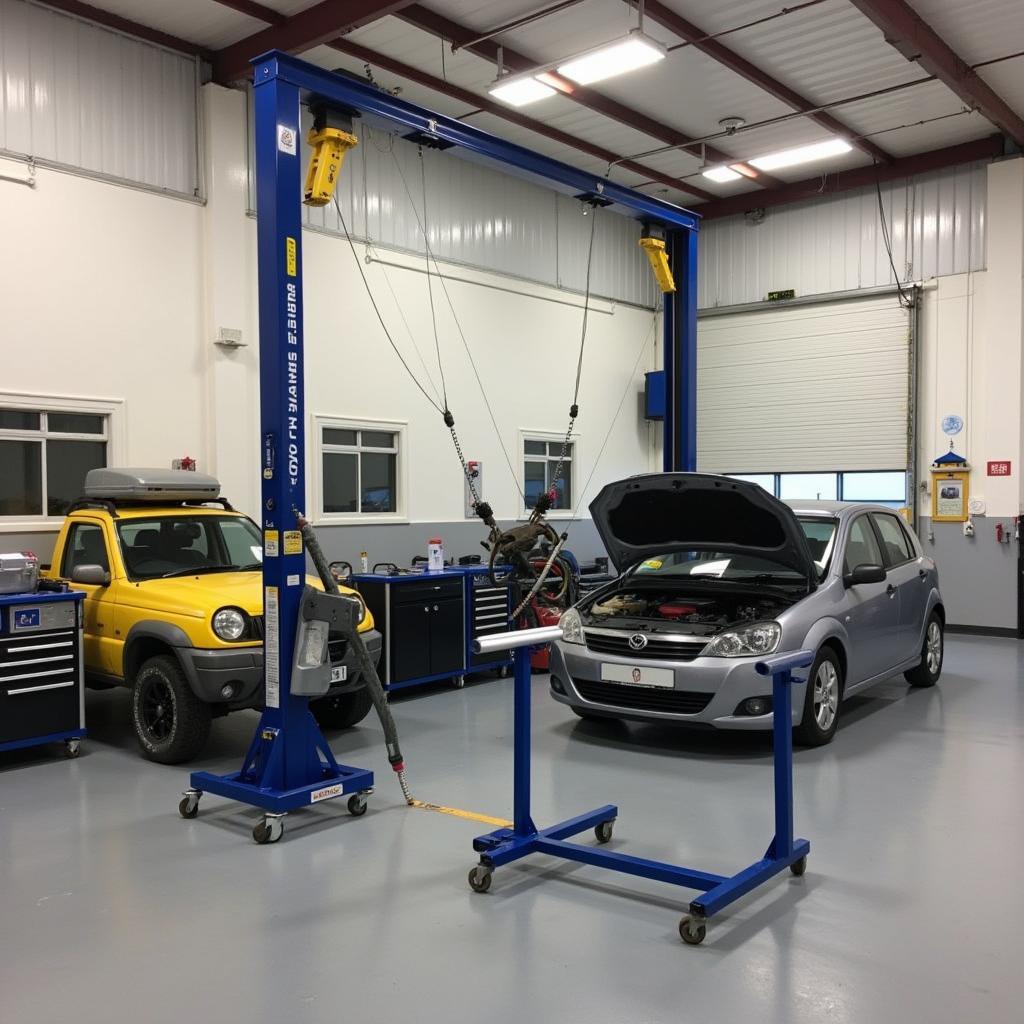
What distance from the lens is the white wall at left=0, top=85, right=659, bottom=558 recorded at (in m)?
6.92

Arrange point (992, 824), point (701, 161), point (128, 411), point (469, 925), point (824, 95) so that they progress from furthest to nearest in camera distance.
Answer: point (701, 161)
point (824, 95)
point (128, 411)
point (992, 824)
point (469, 925)

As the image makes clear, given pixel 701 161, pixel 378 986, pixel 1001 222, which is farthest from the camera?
pixel 701 161

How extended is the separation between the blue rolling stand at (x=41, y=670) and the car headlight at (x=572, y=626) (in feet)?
9.10

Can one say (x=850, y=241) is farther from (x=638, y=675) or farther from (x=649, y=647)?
(x=638, y=675)

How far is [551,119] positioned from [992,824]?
25.4ft

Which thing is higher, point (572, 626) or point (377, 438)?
point (377, 438)

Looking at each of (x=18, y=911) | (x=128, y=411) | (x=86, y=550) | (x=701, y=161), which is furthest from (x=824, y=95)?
(x=18, y=911)

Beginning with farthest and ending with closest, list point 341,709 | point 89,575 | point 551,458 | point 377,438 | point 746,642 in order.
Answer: point 551,458 → point 377,438 → point 341,709 → point 89,575 → point 746,642

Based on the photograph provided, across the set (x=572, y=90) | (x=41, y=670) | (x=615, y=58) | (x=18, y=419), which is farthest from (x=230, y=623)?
(x=572, y=90)

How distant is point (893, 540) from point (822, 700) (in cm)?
185

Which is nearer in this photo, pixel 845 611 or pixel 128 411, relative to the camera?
pixel 845 611

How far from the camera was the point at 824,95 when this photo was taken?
363 inches

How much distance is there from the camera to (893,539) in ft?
22.8

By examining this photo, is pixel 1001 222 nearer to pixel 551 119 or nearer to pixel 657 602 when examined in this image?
pixel 551 119
